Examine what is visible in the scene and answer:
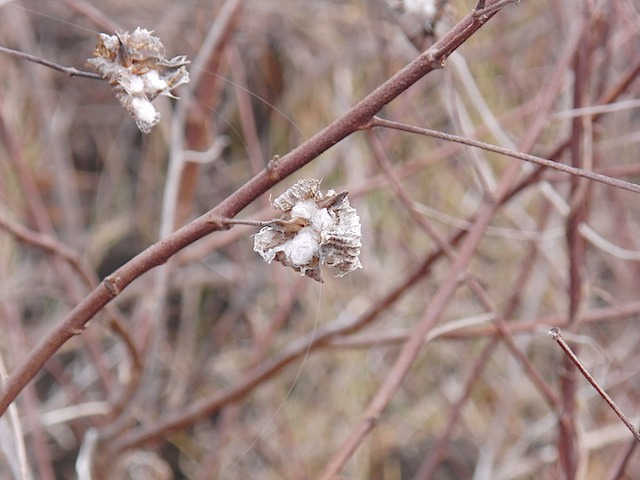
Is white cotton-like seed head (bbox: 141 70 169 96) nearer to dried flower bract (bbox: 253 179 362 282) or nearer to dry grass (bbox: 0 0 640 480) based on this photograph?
dried flower bract (bbox: 253 179 362 282)

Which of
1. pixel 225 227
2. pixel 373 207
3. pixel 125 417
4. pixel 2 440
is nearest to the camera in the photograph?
pixel 225 227

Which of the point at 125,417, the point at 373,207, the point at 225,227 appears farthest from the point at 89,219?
the point at 225,227

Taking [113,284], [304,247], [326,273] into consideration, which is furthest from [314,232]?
[326,273]

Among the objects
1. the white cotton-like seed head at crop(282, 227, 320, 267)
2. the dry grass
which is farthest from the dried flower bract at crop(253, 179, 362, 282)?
the dry grass

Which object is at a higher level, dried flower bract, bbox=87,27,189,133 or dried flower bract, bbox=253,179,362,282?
dried flower bract, bbox=87,27,189,133

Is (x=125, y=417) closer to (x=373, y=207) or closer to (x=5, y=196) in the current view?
(x=5, y=196)
